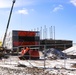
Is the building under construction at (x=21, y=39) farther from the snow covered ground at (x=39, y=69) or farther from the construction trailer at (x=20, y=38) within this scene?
the snow covered ground at (x=39, y=69)

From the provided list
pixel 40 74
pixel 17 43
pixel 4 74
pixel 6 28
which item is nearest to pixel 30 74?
pixel 40 74

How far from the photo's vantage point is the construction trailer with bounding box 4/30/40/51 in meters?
45.4

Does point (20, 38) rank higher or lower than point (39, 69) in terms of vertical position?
higher

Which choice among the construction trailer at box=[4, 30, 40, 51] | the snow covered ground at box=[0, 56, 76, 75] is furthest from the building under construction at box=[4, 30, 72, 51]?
the snow covered ground at box=[0, 56, 76, 75]

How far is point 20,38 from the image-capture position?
46.2 metres

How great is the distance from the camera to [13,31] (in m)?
45.0

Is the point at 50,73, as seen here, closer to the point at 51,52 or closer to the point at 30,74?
the point at 30,74

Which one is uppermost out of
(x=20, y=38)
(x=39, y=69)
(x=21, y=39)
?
(x=20, y=38)

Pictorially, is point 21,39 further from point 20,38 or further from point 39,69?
point 39,69

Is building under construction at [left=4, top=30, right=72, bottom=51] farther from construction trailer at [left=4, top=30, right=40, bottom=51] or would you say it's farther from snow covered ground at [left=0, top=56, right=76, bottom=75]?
snow covered ground at [left=0, top=56, right=76, bottom=75]

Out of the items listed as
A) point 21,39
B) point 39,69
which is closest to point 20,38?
point 21,39

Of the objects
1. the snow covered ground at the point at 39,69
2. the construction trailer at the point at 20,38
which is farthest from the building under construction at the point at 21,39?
the snow covered ground at the point at 39,69

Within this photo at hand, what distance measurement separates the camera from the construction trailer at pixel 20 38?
45406mm

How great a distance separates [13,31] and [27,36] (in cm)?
288
